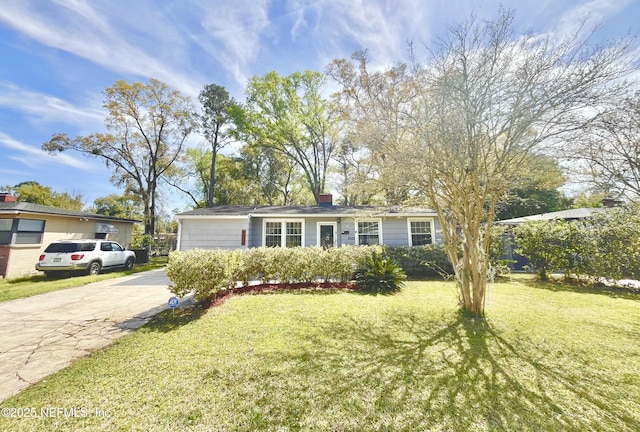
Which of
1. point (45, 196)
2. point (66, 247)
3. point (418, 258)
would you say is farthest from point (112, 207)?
point (418, 258)

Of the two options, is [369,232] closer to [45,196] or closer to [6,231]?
[6,231]

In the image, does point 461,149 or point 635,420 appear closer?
point 635,420

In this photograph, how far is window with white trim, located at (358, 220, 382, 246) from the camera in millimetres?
12125

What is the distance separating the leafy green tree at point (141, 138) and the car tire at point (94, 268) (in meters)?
9.89

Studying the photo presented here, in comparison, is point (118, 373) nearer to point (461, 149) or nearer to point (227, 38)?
point (461, 149)

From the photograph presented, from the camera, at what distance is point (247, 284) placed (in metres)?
7.24

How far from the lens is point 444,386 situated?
108 inches

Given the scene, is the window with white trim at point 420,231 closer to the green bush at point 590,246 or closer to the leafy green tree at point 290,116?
the green bush at point 590,246

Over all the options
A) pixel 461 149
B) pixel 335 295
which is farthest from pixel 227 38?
pixel 335 295

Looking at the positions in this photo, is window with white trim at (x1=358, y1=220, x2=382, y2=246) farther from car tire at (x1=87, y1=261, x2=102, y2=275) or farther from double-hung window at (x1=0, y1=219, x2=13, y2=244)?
double-hung window at (x1=0, y1=219, x2=13, y2=244)

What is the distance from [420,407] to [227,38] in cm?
1138

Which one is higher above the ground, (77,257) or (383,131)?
(383,131)

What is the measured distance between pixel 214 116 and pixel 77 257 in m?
16.4

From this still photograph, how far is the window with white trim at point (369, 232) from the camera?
12125 mm
